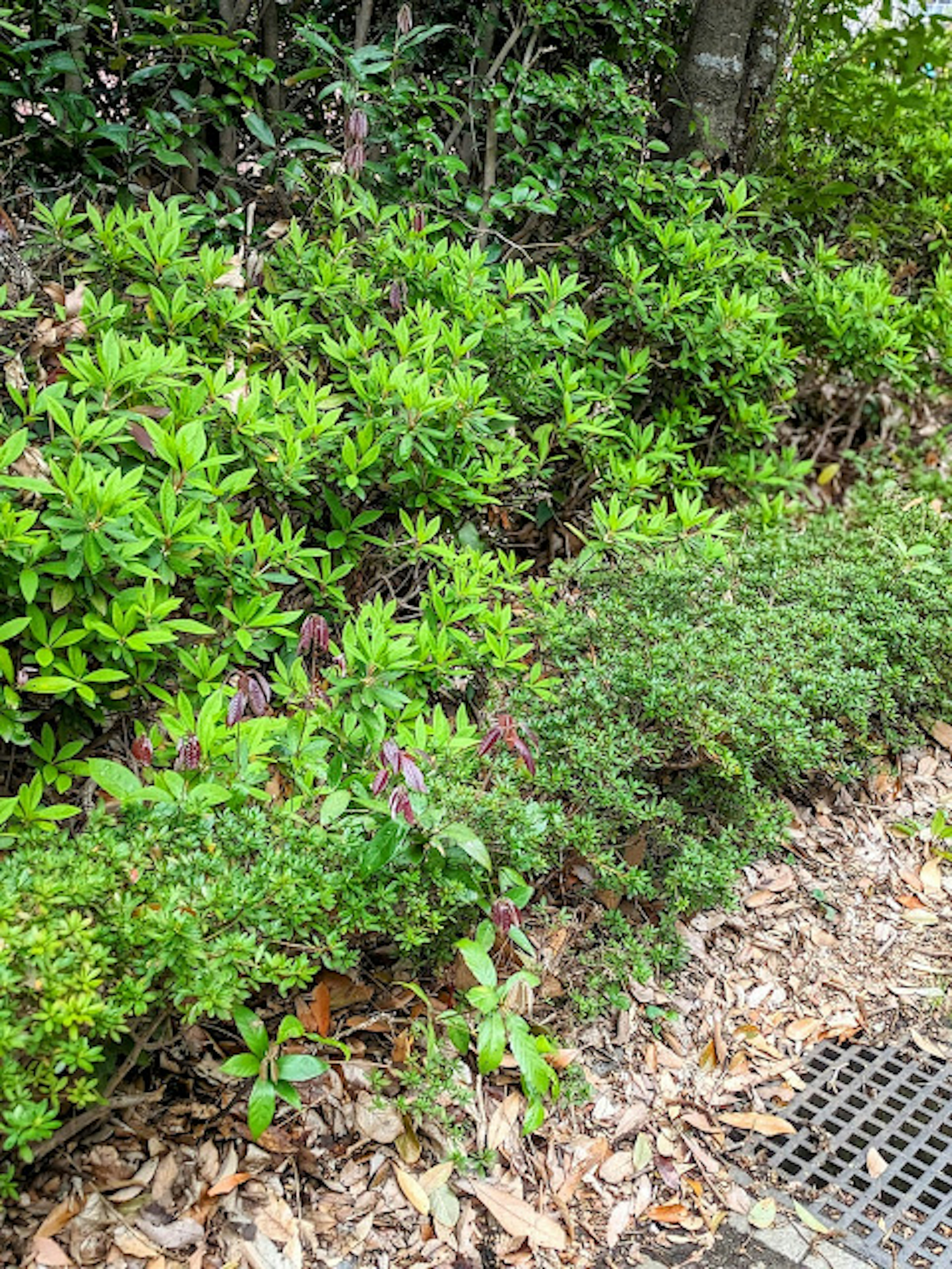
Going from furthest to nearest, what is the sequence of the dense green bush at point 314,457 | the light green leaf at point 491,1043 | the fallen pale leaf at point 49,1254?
1. the dense green bush at point 314,457
2. the light green leaf at point 491,1043
3. the fallen pale leaf at point 49,1254

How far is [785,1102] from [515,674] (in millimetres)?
1260

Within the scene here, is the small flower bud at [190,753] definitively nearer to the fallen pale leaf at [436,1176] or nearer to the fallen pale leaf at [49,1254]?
the fallen pale leaf at [49,1254]

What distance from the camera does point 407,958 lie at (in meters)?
2.53

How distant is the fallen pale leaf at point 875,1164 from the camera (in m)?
2.51

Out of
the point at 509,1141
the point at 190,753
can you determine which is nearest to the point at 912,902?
the point at 509,1141

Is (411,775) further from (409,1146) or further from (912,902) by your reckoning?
(912,902)

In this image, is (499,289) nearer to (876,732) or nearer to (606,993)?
(876,732)

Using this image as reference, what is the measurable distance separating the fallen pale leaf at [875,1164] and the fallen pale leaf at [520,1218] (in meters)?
0.73

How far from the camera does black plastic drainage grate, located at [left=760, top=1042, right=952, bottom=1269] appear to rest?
7.77 ft

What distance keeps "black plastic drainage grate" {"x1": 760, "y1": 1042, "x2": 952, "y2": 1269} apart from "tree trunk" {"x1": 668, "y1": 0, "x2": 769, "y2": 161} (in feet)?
11.9

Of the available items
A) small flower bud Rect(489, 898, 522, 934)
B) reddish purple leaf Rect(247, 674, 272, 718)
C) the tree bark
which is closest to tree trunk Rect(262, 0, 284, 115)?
the tree bark

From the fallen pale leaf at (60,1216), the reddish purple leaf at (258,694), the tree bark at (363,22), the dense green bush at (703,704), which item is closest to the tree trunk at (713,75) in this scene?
the tree bark at (363,22)

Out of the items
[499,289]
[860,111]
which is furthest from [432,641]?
[860,111]

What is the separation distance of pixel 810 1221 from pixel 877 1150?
0.94ft
